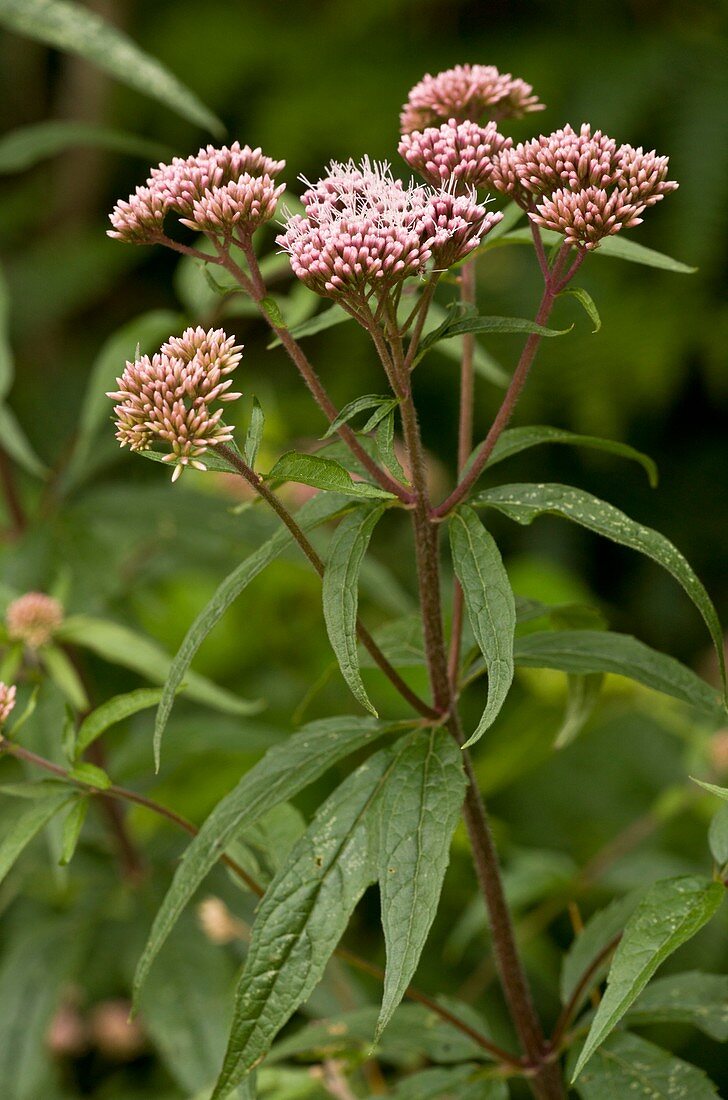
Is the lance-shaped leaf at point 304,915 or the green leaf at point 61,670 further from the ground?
the green leaf at point 61,670

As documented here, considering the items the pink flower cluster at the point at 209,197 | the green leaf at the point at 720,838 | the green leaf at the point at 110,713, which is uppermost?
the pink flower cluster at the point at 209,197

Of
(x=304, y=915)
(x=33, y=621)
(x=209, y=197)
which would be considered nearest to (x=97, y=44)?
(x=33, y=621)

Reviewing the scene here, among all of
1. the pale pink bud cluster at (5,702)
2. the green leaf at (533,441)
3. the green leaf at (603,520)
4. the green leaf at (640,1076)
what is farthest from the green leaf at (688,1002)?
the pale pink bud cluster at (5,702)

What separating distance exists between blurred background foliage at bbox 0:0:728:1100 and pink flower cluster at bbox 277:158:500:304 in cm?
58

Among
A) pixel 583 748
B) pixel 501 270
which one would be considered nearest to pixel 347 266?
pixel 583 748

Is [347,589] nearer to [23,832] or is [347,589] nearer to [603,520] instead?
[603,520]

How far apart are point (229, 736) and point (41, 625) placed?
9.7 inches

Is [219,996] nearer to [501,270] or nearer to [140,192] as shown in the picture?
[140,192]

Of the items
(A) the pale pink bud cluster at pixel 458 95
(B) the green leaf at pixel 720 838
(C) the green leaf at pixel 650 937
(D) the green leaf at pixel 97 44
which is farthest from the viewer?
(D) the green leaf at pixel 97 44

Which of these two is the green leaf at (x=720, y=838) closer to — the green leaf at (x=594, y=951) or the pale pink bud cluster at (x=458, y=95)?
the green leaf at (x=594, y=951)

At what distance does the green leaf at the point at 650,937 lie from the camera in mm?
615

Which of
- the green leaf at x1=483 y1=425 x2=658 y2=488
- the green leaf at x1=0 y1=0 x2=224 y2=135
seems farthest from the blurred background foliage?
the green leaf at x1=483 y1=425 x2=658 y2=488

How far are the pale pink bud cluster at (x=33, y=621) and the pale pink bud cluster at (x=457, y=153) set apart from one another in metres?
0.61

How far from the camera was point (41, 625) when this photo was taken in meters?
1.15
